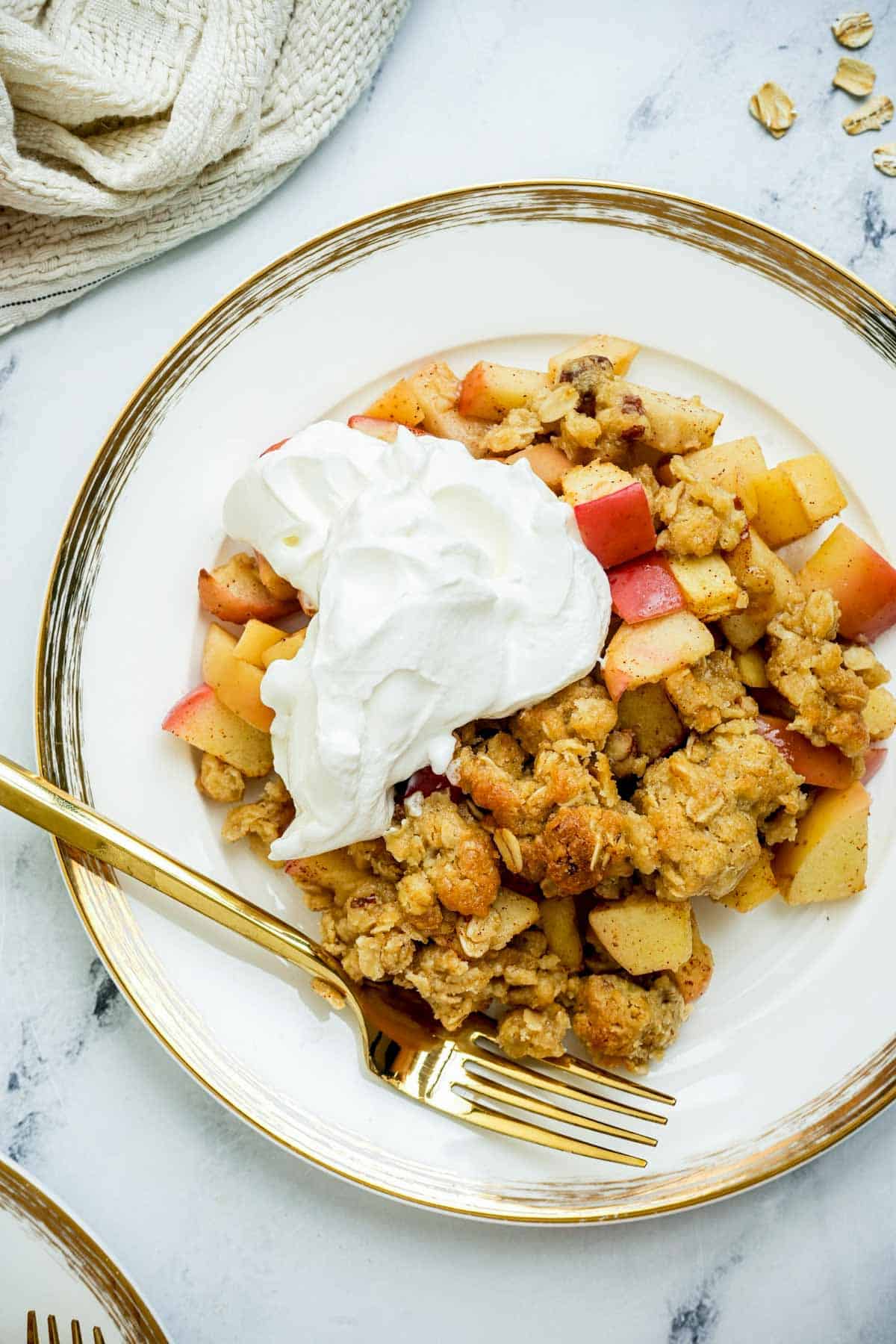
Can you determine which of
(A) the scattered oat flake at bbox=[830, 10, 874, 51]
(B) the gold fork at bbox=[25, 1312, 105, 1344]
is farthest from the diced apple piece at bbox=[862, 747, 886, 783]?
(B) the gold fork at bbox=[25, 1312, 105, 1344]

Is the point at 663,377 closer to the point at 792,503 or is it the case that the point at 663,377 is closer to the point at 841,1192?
the point at 792,503

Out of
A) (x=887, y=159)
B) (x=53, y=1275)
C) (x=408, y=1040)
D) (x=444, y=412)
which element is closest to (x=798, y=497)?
(x=444, y=412)

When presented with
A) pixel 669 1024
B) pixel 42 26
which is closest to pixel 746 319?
pixel 669 1024

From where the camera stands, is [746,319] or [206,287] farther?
[206,287]

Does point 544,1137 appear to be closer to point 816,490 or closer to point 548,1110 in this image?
point 548,1110

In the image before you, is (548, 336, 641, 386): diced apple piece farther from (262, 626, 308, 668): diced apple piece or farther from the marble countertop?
(262, 626, 308, 668): diced apple piece

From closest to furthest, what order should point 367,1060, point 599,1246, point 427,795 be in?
point 427,795 → point 367,1060 → point 599,1246
